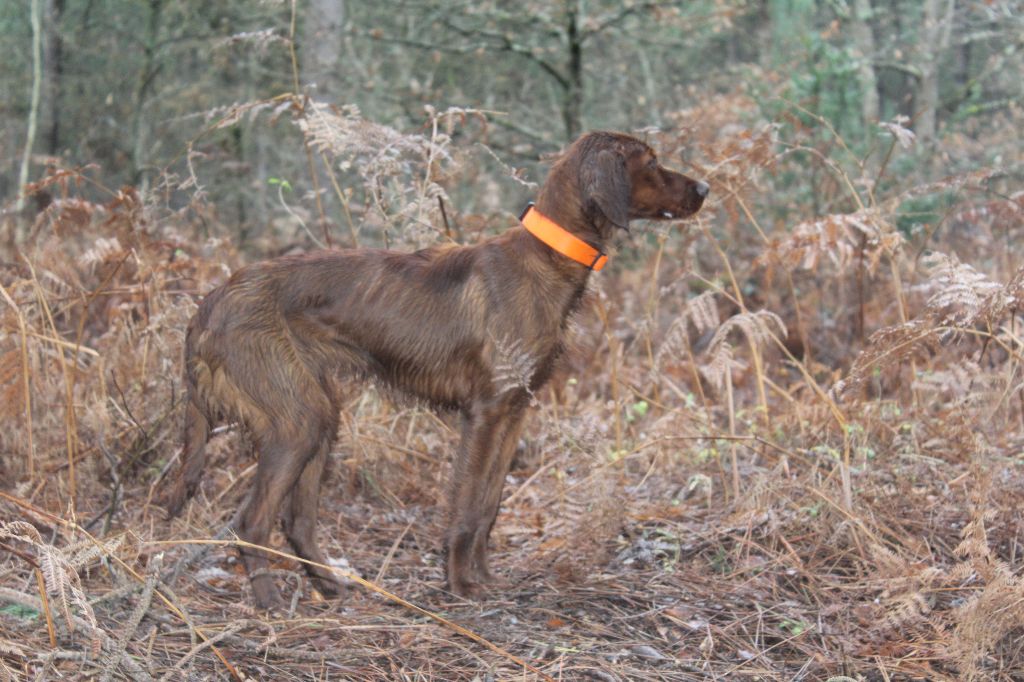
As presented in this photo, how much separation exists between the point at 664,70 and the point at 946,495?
12001 mm

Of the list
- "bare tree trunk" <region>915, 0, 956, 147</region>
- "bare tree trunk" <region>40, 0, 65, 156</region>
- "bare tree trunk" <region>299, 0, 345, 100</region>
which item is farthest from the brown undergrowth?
"bare tree trunk" <region>915, 0, 956, 147</region>

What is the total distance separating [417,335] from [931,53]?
950cm

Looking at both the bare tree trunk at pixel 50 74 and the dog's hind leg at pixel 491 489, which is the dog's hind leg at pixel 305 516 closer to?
the dog's hind leg at pixel 491 489

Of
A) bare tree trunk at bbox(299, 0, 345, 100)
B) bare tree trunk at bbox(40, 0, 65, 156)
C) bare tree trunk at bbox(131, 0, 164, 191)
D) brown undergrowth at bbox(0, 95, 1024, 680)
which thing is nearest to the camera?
brown undergrowth at bbox(0, 95, 1024, 680)

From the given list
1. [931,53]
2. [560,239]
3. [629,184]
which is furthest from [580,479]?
[931,53]

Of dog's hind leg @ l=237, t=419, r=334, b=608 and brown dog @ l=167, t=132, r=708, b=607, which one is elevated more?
brown dog @ l=167, t=132, r=708, b=607

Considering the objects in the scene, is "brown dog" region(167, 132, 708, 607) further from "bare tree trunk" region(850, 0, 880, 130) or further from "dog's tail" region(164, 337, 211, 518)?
"bare tree trunk" region(850, 0, 880, 130)

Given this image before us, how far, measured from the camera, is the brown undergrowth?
3398 mm

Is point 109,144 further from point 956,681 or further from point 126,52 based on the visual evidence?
point 956,681

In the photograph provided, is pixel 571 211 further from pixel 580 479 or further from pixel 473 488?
pixel 580 479

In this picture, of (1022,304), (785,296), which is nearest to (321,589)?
(1022,304)

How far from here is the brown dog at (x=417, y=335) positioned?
13.6ft

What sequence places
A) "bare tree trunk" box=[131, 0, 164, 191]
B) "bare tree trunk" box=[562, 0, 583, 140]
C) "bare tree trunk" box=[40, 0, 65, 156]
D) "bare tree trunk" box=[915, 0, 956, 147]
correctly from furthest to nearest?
"bare tree trunk" box=[131, 0, 164, 191] < "bare tree trunk" box=[915, 0, 956, 147] < "bare tree trunk" box=[40, 0, 65, 156] < "bare tree trunk" box=[562, 0, 583, 140]

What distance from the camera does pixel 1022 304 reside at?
4102mm
